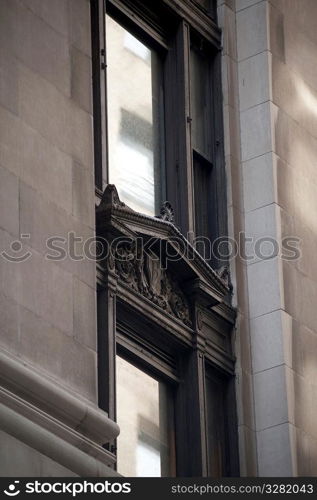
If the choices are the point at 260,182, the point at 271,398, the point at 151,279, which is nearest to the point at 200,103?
the point at 260,182

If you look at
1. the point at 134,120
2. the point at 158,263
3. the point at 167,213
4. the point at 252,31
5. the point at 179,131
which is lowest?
the point at 158,263

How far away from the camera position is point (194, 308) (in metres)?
28.5

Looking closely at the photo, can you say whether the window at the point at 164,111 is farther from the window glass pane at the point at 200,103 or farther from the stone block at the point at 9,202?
the stone block at the point at 9,202

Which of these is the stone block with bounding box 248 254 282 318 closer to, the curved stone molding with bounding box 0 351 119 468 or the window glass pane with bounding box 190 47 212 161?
the window glass pane with bounding box 190 47 212 161

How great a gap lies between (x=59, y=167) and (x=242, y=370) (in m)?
6.28

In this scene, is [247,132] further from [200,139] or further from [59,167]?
[59,167]

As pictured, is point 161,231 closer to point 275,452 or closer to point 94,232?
point 94,232

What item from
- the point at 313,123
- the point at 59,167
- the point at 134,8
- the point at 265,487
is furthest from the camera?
the point at 313,123

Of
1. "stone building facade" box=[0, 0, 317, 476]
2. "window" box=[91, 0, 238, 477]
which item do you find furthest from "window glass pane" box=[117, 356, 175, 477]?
"stone building facade" box=[0, 0, 317, 476]

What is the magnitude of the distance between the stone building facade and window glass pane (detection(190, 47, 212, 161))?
33 cm

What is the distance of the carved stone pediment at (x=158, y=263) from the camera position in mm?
26547

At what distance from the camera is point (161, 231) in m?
27.4

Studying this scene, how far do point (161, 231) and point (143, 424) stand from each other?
2.95 metres

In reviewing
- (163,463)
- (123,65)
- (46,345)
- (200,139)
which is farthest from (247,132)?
(46,345)
